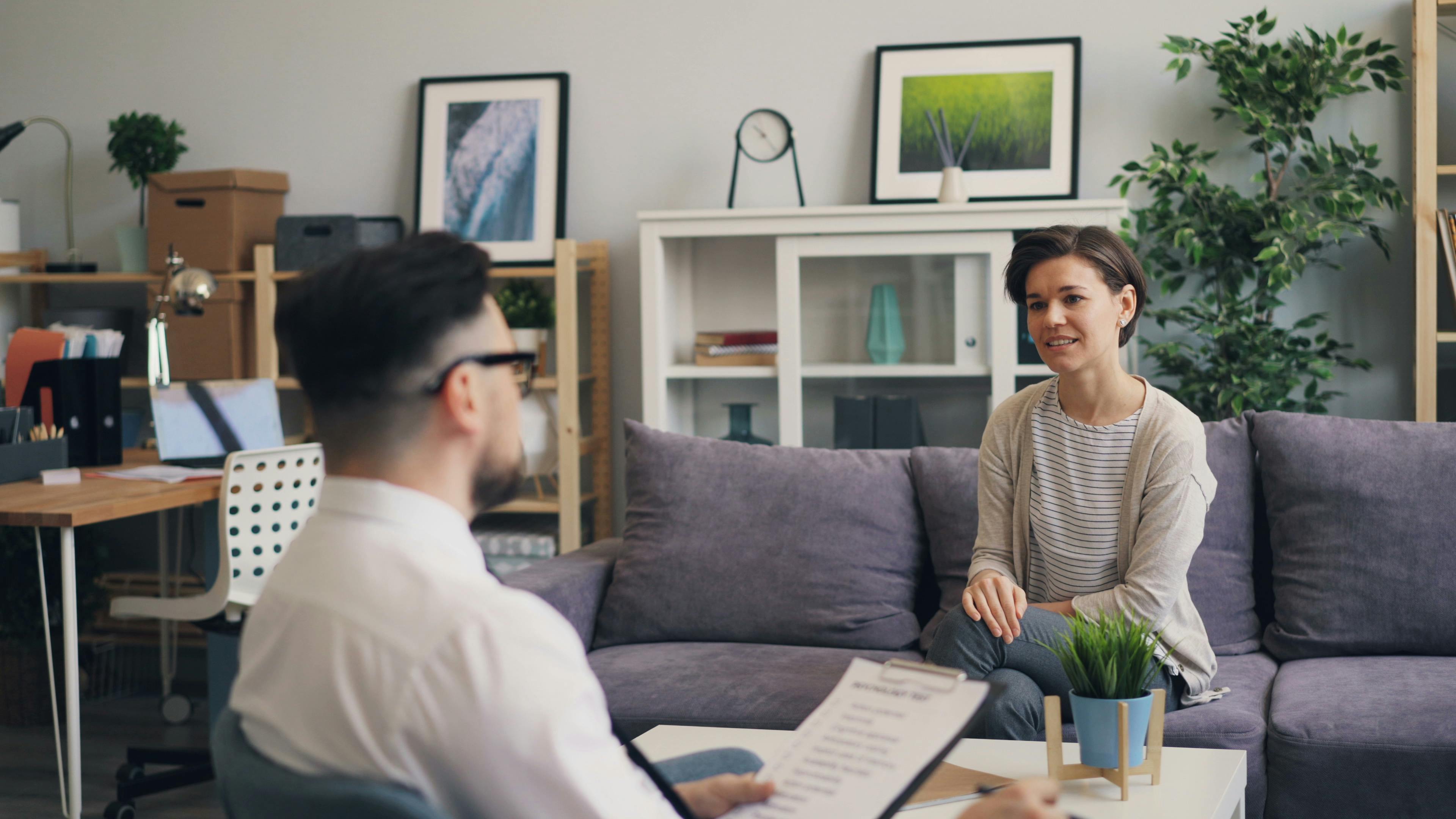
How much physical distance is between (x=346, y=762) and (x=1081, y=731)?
37.7 inches

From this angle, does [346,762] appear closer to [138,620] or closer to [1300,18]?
[1300,18]

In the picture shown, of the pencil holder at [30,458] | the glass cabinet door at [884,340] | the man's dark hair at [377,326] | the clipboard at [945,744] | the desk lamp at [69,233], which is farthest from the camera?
the desk lamp at [69,233]

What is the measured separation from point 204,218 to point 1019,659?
2.85 metres

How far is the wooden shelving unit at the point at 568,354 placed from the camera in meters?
3.36

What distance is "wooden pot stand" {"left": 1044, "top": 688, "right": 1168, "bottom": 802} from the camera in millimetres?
1380

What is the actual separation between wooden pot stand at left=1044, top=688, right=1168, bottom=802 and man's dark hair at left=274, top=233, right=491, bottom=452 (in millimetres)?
900

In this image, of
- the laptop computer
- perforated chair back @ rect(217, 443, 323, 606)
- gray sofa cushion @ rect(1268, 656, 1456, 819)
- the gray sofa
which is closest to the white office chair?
perforated chair back @ rect(217, 443, 323, 606)

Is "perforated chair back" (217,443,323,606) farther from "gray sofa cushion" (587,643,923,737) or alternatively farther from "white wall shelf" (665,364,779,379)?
"white wall shelf" (665,364,779,379)

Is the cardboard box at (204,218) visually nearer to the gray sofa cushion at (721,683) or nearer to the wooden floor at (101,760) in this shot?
the wooden floor at (101,760)

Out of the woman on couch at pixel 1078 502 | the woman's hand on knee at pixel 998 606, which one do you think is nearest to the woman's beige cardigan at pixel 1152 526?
the woman on couch at pixel 1078 502

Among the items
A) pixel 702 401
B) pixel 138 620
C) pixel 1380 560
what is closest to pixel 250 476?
pixel 702 401

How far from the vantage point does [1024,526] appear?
6.73 feet

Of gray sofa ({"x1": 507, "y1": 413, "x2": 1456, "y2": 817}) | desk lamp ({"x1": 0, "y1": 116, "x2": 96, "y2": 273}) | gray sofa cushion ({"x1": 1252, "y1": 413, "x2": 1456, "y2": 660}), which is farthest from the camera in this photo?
desk lamp ({"x1": 0, "y1": 116, "x2": 96, "y2": 273})

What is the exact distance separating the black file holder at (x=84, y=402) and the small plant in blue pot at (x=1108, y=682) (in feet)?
8.47
